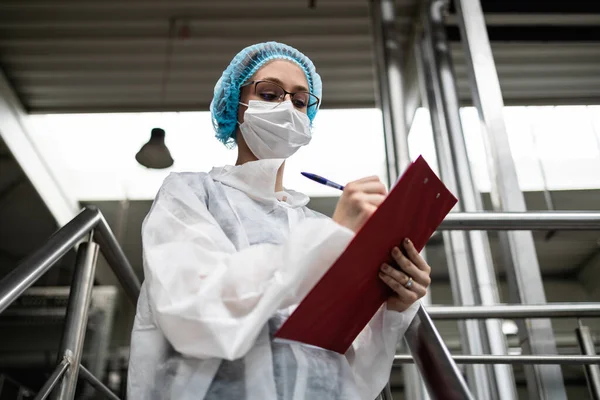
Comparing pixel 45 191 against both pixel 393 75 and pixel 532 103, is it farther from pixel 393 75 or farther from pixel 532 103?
pixel 532 103

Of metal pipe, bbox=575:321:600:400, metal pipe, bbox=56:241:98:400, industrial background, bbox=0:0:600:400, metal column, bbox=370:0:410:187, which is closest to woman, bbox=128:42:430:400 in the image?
metal pipe, bbox=56:241:98:400

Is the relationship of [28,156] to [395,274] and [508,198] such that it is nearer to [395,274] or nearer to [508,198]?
[508,198]

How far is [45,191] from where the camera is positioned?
4.83 m

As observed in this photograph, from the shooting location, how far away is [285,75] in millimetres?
1085

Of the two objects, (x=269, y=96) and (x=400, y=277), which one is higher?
(x=269, y=96)

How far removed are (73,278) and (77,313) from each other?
0.26ft

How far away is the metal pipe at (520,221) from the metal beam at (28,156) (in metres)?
2.89

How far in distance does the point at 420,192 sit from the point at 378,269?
13 centimetres

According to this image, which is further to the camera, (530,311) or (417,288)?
(530,311)

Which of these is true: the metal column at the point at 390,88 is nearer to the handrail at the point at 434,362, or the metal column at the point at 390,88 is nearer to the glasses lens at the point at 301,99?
the glasses lens at the point at 301,99

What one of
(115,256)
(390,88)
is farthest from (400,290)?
(390,88)

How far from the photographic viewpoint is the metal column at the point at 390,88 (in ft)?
7.71

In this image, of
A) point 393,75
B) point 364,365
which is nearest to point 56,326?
point 393,75

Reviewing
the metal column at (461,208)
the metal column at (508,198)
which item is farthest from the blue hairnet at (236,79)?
the metal column at (461,208)
